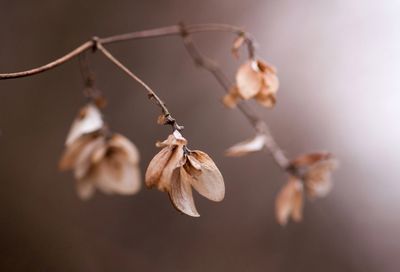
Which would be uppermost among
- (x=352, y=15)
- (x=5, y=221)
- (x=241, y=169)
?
(x=352, y=15)

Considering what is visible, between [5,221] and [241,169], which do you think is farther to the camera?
[241,169]

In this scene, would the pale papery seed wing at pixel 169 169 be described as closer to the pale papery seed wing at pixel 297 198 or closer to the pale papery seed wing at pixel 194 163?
the pale papery seed wing at pixel 194 163

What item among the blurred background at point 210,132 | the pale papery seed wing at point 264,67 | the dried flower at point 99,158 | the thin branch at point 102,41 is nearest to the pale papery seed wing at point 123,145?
the dried flower at point 99,158

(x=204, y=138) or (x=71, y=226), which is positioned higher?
(x=204, y=138)

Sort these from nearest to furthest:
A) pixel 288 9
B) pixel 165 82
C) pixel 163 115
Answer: pixel 163 115 → pixel 165 82 → pixel 288 9

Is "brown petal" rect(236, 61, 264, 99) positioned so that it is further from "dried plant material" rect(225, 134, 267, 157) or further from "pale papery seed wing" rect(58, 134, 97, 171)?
"pale papery seed wing" rect(58, 134, 97, 171)

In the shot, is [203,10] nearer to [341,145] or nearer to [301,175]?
[341,145]

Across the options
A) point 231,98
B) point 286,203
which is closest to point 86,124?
point 231,98

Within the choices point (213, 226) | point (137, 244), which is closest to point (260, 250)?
point (213, 226)
